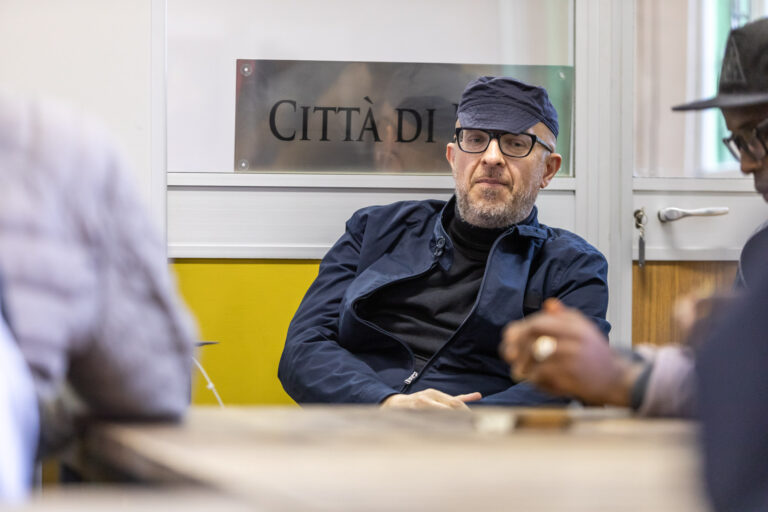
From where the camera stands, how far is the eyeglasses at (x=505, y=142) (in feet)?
8.17

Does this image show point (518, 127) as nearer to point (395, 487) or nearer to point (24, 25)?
point (24, 25)

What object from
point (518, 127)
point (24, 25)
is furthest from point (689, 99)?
point (24, 25)

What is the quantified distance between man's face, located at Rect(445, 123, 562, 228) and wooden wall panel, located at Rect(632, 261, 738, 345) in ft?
2.04

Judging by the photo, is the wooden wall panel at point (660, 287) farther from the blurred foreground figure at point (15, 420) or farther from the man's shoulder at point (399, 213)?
the blurred foreground figure at point (15, 420)

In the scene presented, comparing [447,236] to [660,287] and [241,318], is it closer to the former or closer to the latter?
[241,318]

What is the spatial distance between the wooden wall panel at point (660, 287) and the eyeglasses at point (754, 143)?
124cm

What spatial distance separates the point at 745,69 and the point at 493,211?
0.94 m

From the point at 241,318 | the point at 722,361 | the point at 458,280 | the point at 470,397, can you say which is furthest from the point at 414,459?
the point at 241,318

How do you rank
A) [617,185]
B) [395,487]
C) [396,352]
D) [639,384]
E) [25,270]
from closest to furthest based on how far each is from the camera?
[395,487], [25,270], [639,384], [396,352], [617,185]

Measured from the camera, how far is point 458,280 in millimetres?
2391

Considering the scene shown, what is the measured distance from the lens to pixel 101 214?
908 mm

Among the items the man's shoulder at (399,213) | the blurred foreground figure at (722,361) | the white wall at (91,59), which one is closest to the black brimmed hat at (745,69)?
the blurred foreground figure at (722,361)

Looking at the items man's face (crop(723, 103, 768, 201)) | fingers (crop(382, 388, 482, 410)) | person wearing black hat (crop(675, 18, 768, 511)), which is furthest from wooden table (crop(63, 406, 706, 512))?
fingers (crop(382, 388, 482, 410))

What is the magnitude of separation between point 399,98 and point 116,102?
3.06ft
